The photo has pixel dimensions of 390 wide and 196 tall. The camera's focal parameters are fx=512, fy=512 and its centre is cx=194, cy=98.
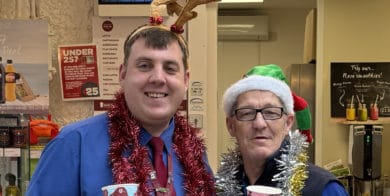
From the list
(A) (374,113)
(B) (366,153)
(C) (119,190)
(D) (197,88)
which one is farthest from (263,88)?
(A) (374,113)

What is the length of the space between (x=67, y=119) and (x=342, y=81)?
10.3 ft

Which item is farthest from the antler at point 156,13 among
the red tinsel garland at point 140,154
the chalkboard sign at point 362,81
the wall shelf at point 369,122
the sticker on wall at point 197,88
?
the chalkboard sign at point 362,81

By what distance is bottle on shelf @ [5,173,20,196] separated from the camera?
2529 mm

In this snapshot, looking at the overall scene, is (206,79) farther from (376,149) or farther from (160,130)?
(376,149)

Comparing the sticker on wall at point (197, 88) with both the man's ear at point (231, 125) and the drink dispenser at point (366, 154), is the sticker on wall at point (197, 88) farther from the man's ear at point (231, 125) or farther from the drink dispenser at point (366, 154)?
the drink dispenser at point (366, 154)

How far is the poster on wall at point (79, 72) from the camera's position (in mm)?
2707

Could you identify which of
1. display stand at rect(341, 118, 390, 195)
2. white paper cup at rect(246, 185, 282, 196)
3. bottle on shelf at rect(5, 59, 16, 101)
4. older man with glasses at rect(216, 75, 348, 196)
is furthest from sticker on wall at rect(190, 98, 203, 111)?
display stand at rect(341, 118, 390, 195)

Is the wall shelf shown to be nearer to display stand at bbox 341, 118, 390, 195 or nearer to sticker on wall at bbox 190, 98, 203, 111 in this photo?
display stand at bbox 341, 118, 390, 195

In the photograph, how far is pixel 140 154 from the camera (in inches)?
61.6

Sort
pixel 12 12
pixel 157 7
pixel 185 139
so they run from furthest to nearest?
pixel 12 12
pixel 185 139
pixel 157 7

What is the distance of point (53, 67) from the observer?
272 cm

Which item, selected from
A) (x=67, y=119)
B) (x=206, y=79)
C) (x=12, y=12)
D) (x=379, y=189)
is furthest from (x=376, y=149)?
(x=12, y=12)

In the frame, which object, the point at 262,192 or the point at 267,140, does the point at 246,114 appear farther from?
the point at 262,192

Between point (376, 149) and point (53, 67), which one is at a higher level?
point (53, 67)
